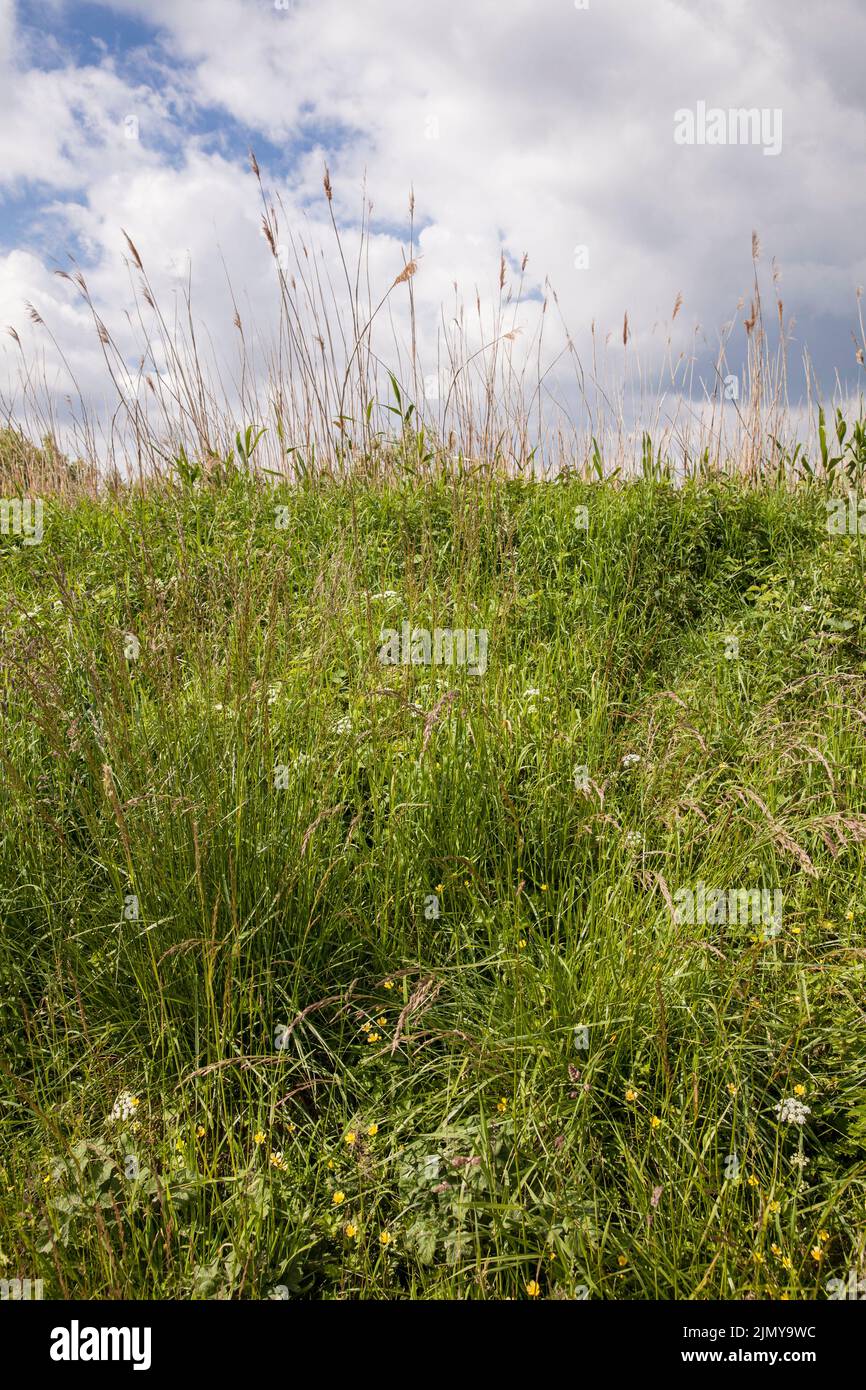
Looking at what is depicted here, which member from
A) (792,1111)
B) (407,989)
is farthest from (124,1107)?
(792,1111)

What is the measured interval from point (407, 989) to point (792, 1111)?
2.69 ft

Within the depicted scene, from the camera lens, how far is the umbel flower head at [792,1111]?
4.89ft

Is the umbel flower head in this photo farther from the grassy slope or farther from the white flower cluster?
the white flower cluster

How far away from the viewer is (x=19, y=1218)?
4.42ft

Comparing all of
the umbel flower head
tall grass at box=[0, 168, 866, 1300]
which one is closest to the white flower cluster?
tall grass at box=[0, 168, 866, 1300]

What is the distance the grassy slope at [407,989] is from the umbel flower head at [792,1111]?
0.26 feet

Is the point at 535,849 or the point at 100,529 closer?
the point at 535,849

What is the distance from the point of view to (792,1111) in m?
1.51

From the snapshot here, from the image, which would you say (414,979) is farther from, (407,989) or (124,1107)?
(124,1107)

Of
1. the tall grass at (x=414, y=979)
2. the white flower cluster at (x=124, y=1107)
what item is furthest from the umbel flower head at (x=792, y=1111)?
the white flower cluster at (x=124, y=1107)

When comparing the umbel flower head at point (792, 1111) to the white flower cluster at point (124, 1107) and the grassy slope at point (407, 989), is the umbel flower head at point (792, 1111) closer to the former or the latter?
the grassy slope at point (407, 989)

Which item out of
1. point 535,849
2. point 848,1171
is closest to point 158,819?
point 535,849
